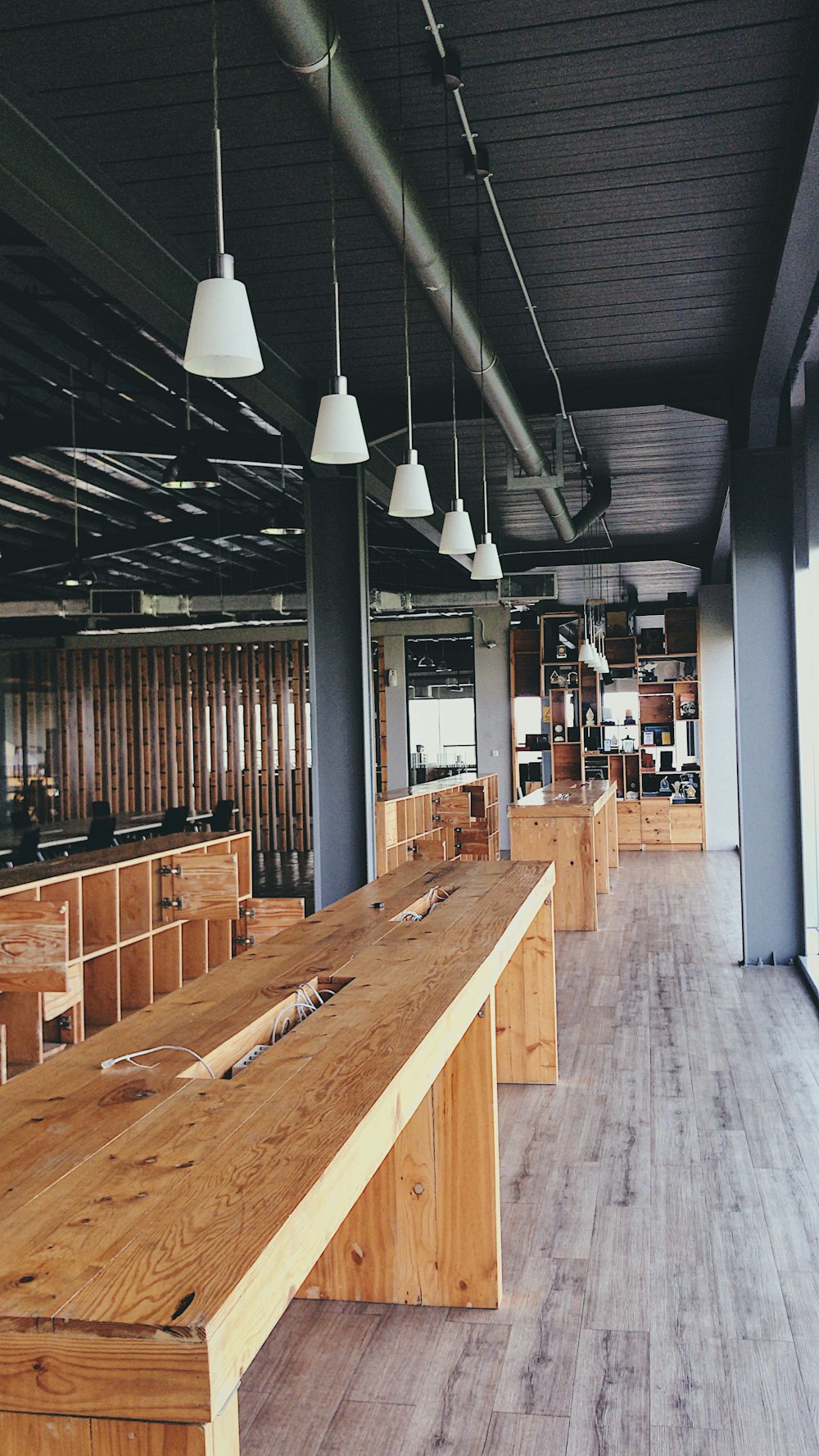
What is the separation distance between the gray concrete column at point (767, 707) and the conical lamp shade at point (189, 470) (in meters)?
3.39

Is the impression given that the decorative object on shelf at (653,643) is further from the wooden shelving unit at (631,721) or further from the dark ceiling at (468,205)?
the dark ceiling at (468,205)

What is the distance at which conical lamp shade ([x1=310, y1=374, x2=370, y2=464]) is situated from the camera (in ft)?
11.2

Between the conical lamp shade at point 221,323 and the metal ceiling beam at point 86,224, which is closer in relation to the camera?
the conical lamp shade at point 221,323

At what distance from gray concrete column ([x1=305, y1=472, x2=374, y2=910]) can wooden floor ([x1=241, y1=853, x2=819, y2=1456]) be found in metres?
2.10

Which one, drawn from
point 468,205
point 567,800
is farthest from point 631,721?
point 468,205

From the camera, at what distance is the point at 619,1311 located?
2.96 metres

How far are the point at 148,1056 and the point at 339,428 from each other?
1.99 metres

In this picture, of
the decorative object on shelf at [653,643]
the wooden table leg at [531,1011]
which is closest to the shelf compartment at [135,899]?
the wooden table leg at [531,1011]

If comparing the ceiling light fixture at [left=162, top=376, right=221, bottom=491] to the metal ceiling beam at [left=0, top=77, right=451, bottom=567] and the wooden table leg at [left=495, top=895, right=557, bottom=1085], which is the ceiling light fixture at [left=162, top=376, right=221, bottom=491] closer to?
the metal ceiling beam at [left=0, top=77, right=451, bottom=567]

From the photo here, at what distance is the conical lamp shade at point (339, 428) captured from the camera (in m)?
3.42

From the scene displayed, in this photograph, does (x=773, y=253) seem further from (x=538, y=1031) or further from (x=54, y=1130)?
(x=54, y=1130)

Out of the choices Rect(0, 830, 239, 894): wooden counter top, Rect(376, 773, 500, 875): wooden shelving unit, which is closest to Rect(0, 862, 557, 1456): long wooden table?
Rect(0, 830, 239, 894): wooden counter top

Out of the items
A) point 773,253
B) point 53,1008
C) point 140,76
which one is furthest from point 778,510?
point 53,1008

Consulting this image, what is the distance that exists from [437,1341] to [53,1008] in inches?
84.1
